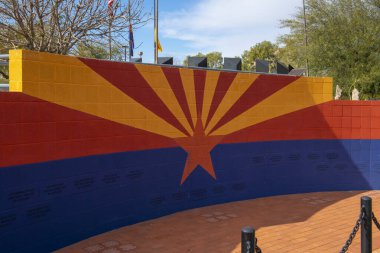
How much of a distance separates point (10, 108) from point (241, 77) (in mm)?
4583

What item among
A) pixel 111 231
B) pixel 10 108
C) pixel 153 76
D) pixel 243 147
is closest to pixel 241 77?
pixel 243 147

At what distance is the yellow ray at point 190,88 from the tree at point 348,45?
10.8 meters

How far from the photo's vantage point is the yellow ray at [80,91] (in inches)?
211

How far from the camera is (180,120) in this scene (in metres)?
7.51

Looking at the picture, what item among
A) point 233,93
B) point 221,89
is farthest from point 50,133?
point 233,93

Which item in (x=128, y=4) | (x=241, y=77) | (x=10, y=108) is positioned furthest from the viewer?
(x=128, y=4)

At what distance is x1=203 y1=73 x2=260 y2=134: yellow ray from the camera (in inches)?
316

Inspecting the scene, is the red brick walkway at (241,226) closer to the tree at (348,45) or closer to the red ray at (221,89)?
the red ray at (221,89)

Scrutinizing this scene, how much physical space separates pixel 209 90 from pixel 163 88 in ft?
3.43

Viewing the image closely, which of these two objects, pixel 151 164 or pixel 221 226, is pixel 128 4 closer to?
pixel 151 164

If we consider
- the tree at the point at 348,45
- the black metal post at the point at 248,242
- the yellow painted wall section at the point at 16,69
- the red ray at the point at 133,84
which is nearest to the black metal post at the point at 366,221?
the black metal post at the point at 248,242

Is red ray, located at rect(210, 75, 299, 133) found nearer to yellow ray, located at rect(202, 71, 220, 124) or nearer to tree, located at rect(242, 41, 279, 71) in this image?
yellow ray, located at rect(202, 71, 220, 124)

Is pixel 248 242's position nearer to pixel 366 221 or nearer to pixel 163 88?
pixel 366 221

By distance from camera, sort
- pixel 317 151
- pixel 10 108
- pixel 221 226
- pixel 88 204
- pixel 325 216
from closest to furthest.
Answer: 1. pixel 10 108
2. pixel 88 204
3. pixel 221 226
4. pixel 325 216
5. pixel 317 151
